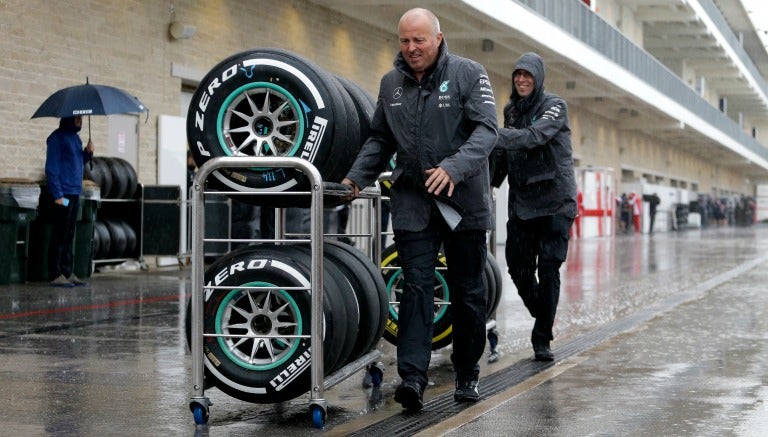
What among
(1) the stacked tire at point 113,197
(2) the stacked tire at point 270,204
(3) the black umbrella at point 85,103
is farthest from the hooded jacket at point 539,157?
(1) the stacked tire at point 113,197

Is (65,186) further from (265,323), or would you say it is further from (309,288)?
(309,288)

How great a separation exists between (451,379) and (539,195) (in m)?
1.47

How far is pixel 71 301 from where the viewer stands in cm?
1192

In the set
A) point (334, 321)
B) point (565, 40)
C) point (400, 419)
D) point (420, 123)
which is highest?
point (565, 40)

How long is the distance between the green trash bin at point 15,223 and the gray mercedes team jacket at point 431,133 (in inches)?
338

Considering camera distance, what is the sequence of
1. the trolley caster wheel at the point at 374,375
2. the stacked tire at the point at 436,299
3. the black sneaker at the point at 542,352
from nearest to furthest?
the trolley caster wheel at the point at 374,375
the stacked tire at the point at 436,299
the black sneaker at the point at 542,352

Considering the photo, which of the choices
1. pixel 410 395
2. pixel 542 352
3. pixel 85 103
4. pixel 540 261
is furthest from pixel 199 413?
pixel 85 103

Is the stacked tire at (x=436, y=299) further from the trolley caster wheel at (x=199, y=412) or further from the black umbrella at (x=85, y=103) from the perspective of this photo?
the black umbrella at (x=85, y=103)

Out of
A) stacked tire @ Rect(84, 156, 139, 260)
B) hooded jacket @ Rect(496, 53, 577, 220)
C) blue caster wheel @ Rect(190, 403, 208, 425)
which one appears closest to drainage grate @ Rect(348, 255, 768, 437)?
blue caster wheel @ Rect(190, 403, 208, 425)

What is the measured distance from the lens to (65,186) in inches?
549

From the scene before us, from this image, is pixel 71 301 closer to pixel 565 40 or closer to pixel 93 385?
pixel 93 385

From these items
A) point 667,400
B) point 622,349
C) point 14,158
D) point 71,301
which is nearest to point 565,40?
point 14,158

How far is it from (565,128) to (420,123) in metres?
2.30

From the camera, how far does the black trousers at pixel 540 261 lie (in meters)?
7.96
